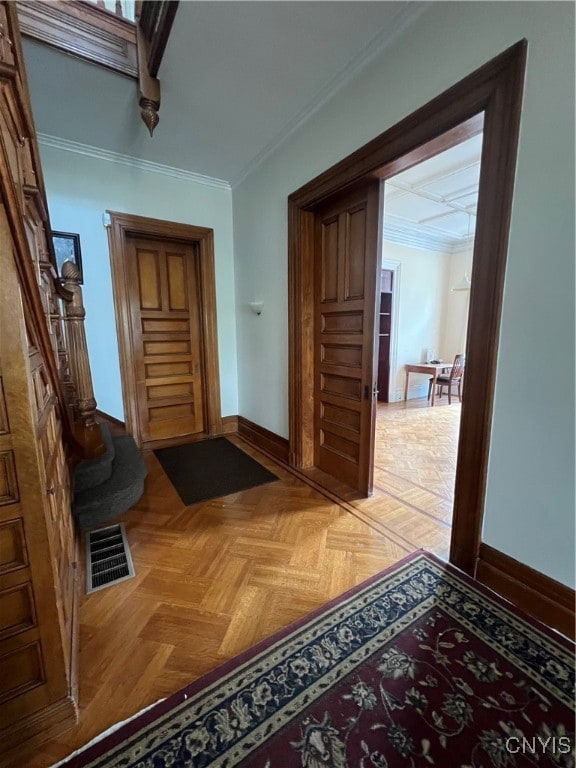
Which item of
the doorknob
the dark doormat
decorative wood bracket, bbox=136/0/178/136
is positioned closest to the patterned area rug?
the doorknob

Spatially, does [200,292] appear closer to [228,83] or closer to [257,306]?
[257,306]

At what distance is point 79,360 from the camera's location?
90.1 inches

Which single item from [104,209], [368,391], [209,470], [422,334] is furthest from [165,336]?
[422,334]

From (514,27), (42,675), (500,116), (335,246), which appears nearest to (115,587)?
(42,675)

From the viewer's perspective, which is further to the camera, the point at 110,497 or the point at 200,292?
the point at 200,292

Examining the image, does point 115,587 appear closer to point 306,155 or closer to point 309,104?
point 306,155

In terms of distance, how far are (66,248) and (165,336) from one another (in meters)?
1.24

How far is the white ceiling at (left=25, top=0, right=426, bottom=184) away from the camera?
175 cm

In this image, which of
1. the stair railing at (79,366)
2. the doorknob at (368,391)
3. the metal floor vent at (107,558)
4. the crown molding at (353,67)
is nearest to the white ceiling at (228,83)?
the crown molding at (353,67)

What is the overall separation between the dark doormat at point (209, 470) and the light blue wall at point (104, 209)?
0.83m

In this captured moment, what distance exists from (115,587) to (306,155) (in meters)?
3.24

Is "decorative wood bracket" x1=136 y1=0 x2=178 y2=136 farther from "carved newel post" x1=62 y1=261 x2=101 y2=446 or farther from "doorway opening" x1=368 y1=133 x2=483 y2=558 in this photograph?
"doorway opening" x1=368 y1=133 x2=483 y2=558

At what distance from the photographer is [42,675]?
1.04 m

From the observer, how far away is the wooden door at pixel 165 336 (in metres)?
3.59
